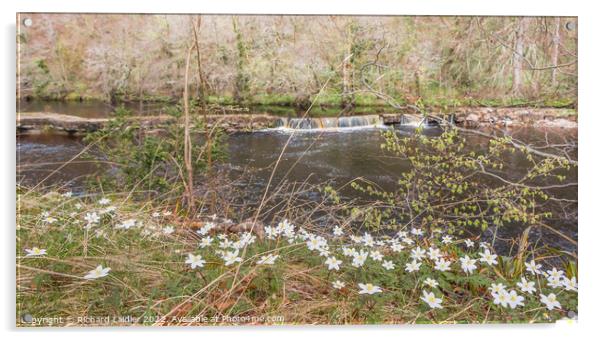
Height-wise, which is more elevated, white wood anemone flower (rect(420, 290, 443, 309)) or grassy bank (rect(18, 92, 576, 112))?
grassy bank (rect(18, 92, 576, 112))

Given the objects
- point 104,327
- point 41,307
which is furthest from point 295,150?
point 41,307

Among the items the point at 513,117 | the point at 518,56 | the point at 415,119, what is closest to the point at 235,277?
the point at 415,119

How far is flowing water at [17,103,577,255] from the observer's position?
2395 mm

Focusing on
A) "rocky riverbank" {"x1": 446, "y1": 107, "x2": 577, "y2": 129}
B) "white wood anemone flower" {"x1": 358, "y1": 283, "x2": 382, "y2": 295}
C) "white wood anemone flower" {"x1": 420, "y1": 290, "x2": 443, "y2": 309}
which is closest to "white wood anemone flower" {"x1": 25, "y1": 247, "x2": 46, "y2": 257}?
"white wood anemone flower" {"x1": 358, "y1": 283, "x2": 382, "y2": 295}

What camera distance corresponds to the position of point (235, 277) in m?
2.19

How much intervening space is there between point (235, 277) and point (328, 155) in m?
0.84

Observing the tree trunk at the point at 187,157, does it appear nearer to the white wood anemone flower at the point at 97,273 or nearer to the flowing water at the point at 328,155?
the flowing water at the point at 328,155

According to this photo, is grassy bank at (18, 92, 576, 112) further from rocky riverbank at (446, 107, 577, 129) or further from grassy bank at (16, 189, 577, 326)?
grassy bank at (16, 189, 577, 326)

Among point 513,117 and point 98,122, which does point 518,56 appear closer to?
point 513,117

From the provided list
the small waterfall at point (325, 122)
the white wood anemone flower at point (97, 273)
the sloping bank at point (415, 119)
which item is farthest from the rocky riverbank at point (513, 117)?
the white wood anemone flower at point (97, 273)

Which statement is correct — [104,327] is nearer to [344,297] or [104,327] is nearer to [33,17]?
[344,297]

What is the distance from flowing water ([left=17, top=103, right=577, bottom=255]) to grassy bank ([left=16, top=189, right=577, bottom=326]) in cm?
23

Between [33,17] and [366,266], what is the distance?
2219mm

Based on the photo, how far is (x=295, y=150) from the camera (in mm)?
2404
